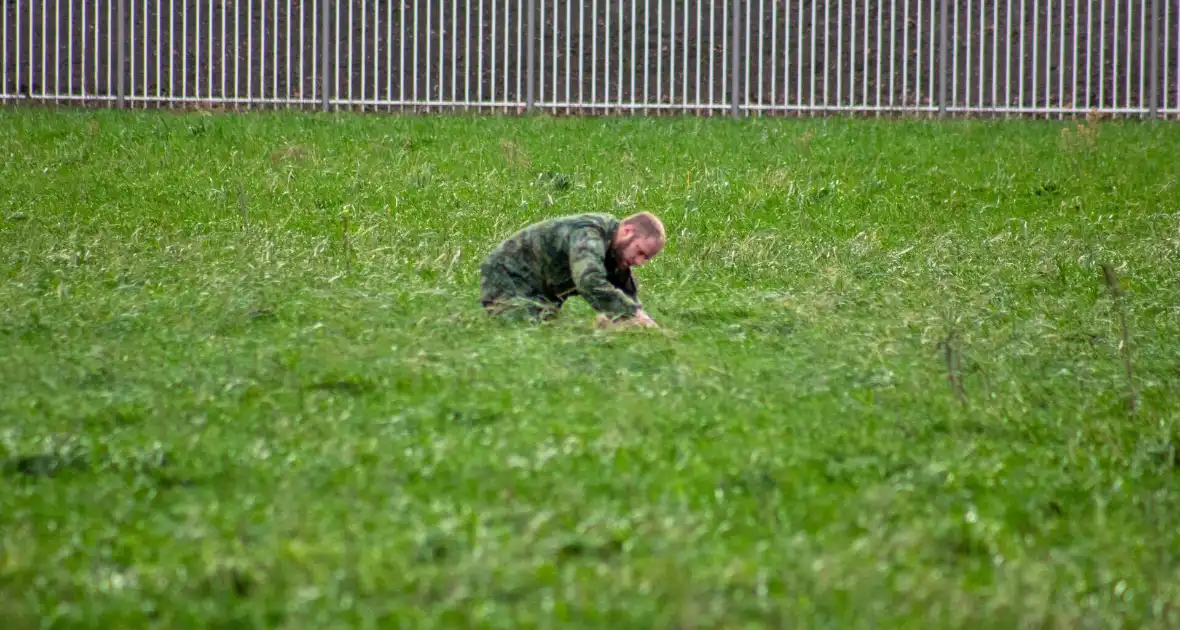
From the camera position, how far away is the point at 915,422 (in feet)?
18.7

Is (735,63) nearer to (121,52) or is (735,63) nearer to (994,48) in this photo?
(994,48)

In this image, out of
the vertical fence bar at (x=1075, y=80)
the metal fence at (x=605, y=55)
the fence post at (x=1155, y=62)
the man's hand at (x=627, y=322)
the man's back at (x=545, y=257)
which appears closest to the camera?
the man's hand at (x=627, y=322)

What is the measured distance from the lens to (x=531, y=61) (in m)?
18.1

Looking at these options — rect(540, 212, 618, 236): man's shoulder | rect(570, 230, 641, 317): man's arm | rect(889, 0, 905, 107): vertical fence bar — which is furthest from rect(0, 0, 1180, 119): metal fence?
rect(570, 230, 641, 317): man's arm

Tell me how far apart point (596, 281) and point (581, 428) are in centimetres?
203

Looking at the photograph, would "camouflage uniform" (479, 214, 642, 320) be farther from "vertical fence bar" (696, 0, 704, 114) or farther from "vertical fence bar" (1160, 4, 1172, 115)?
"vertical fence bar" (1160, 4, 1172, 115)

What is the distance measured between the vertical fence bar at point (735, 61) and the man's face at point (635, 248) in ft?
35.0

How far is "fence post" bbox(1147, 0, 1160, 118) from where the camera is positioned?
17609mm

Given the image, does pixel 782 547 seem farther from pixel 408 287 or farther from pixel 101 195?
pixel 101 195

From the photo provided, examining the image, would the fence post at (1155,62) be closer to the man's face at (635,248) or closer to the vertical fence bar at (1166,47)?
the vertical fence bar at (1166,47)

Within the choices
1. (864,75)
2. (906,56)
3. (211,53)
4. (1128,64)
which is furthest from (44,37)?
(1128,64)

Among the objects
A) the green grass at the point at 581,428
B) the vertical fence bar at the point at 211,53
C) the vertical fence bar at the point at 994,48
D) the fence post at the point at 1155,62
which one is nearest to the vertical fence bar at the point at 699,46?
the vertical fence bar at the point at 994,48

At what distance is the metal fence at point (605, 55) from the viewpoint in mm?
17859

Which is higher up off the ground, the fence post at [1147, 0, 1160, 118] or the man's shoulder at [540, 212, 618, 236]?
the fence post at [1147, 0, 1160, 118]
